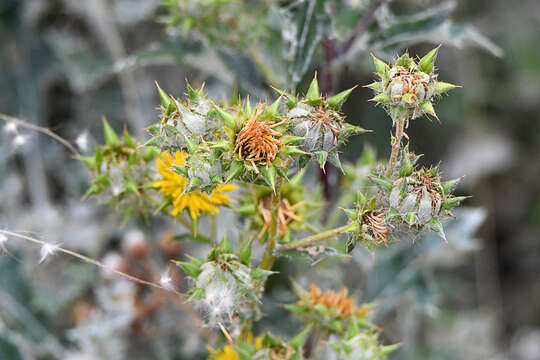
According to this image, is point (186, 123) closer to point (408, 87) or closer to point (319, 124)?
point (319, 124)

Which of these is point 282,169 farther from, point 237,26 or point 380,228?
point 237,26

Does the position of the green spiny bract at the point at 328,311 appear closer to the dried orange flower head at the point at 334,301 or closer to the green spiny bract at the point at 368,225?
the dried orange flower head at the point at 334,301

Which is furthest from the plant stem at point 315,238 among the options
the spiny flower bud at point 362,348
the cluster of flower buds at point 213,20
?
the cluster of flower buds at point 213,20

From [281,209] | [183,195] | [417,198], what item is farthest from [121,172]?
[417,198]

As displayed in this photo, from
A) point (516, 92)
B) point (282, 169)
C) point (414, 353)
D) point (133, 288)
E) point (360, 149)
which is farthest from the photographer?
point (516, 92)

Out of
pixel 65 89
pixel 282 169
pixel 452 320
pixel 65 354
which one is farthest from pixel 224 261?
pixel 65 89

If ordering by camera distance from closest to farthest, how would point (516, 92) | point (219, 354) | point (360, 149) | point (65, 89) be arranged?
point (219, 354)
point (360, 149)
point (65, 89)
point (516, 92)

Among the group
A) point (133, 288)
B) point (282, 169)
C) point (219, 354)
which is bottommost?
point (219, 354)
